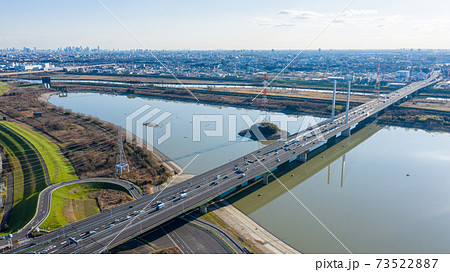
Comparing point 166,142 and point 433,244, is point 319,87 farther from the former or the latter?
point 433,244

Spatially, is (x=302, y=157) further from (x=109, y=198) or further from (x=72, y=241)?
(x=72, y=241)

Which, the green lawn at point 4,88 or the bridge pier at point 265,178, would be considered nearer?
the bridge pier at point 265,178

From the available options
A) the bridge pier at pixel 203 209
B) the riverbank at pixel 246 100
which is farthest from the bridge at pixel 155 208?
the riverbank at pixel 246 100

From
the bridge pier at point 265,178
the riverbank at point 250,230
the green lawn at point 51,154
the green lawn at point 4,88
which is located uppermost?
the green lawn at point 4,88

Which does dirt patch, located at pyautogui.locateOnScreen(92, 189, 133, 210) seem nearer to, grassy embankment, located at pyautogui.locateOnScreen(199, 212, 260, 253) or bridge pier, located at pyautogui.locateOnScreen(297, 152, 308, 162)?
grassy embankment, located at pyautogui.locateOnScreen(199, 212, 260, 253)

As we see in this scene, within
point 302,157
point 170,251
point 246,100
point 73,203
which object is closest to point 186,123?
point 302,157

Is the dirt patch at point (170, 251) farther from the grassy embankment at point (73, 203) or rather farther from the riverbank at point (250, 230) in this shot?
the grassy embankment at point (73, 203)

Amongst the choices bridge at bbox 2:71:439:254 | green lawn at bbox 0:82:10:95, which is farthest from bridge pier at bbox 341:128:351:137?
green lawn at bbox 0:82:10:95
